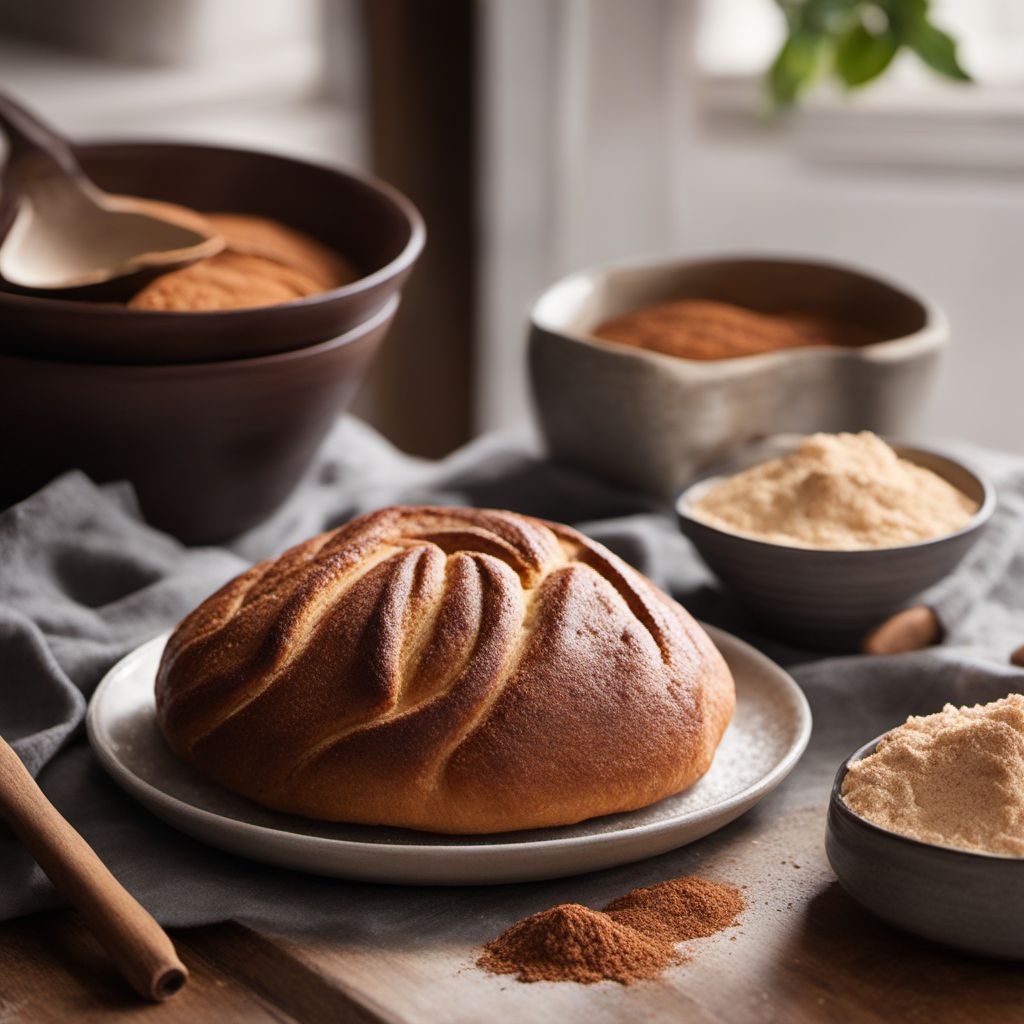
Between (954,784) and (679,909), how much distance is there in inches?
6.1

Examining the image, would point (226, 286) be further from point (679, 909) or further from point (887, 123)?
point (887, 123)

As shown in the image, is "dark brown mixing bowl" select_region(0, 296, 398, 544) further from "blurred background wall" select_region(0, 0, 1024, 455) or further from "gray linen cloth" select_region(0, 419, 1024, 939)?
"blurred background wall" select_region(0, 0, 1024, 455)

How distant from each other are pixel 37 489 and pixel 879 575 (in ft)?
2.12

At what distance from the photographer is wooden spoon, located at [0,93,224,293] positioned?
4.06ft

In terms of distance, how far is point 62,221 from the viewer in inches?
50.1

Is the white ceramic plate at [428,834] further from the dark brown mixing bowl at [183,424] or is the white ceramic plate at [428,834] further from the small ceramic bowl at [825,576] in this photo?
the dark brown mixing bowl at [183,424]

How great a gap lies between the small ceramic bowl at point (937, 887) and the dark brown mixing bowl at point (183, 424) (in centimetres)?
59

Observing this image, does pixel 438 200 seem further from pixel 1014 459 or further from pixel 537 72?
pixel 1014 459

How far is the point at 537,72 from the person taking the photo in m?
2.37

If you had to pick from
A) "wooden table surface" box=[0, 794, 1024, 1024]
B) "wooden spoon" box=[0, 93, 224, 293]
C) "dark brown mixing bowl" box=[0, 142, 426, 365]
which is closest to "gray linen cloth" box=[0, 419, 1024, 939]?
"wooden table surface" box=[0, 794, 1024, 1024]

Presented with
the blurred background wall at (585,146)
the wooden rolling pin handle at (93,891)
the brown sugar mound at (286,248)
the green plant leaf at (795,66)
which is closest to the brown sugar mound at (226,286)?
the brown sugar mound at (286,248)

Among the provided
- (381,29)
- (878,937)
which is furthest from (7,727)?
(381,29)

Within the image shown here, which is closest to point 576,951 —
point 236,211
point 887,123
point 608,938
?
point 608,938

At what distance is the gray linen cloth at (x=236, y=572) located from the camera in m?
0.79
